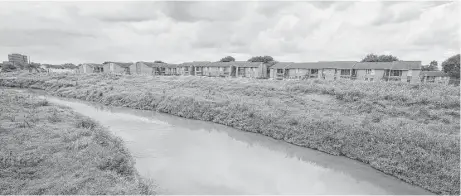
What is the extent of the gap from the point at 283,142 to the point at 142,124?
1147 cm

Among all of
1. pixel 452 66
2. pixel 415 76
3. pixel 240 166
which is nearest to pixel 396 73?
pixel 415 76

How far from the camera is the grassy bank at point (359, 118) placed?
1074cm

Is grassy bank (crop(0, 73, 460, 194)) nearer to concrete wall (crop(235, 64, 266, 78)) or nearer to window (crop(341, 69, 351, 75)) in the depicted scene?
window (crop(341, 69, 351, 75))

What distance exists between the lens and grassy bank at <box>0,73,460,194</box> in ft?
35.2

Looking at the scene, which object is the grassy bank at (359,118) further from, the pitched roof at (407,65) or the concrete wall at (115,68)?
the concrete wall at (115,68)

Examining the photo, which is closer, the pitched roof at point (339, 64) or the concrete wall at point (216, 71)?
the pitched roof at point (339, 64)

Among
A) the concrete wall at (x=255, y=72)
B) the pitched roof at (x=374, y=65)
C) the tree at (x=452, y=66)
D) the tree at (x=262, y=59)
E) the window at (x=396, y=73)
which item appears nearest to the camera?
the window at (x=396, y=73)

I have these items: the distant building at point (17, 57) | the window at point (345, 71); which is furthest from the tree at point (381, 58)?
the distant building at point (17, 57)

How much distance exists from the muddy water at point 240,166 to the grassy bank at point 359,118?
0.82m

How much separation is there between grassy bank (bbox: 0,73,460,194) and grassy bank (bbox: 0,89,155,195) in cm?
992

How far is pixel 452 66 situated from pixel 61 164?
6954 cm

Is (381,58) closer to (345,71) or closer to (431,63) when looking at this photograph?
(345,71)

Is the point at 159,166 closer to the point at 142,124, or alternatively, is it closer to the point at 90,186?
the point at 90,186

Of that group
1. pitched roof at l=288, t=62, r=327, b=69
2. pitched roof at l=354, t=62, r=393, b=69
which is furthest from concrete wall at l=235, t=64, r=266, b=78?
pitched roof at l=354, t=62, r=393, b=69
